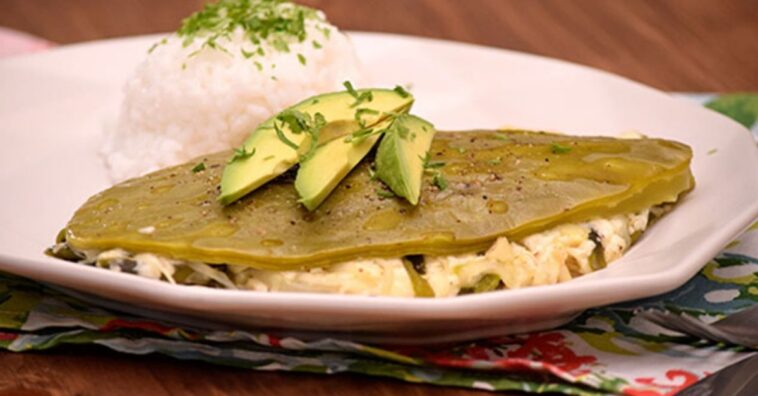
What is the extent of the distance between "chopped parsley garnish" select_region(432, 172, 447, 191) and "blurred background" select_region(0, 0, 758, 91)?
2.01 m

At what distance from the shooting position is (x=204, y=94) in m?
3.13

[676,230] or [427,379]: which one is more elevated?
[676,230]

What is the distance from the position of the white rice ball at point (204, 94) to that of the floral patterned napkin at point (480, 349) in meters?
0.93

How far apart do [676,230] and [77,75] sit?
2137mm

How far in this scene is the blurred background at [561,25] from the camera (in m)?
4.39

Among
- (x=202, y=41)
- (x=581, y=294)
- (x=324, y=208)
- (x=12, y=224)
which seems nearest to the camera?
(x=581, y=294)

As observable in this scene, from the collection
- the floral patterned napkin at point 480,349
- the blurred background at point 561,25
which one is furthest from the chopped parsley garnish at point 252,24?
the blurred background at point 561,25

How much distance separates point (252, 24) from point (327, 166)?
3.33 ft

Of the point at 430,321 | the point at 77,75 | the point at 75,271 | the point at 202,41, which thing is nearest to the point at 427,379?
the point at 430,321

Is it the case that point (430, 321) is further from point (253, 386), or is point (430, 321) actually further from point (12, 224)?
point (12, 224)

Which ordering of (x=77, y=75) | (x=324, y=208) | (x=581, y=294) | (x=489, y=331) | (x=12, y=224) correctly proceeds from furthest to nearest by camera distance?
1. (x=77, y=75)
2. (x=12, y=224)
3. (x=324, y=208)
4. (x=489, y=331)
5. (x=581, y=294)

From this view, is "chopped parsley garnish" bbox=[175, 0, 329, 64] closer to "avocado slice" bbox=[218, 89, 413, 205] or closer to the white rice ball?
the white rice ball

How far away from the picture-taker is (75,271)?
6.72 ft

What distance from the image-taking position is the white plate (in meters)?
1.97
